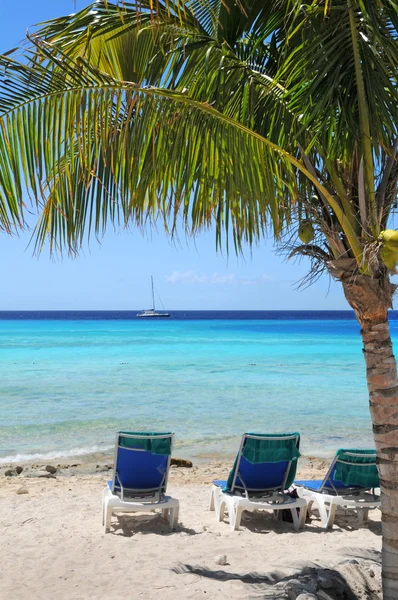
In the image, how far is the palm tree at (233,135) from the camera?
9.95 ft

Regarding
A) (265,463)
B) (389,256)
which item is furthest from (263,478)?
(389,256)

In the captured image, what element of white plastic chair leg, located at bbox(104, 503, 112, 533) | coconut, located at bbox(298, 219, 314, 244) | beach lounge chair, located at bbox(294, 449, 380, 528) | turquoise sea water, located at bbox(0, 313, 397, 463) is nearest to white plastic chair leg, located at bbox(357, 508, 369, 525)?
beach lounge chair, located at bbox(294, 449, 380, 528)

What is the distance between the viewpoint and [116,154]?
11.1ft

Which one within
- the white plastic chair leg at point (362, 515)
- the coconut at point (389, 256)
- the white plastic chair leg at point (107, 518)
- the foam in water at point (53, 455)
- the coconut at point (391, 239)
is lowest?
the foam in water at point (53, 455)

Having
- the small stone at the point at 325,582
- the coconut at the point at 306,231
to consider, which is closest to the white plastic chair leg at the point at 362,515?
the small stone at the point at 325,582

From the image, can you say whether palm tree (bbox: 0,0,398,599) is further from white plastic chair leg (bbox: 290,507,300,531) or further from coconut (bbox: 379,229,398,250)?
white plastic chair leg (bbox: 290,507,300,531)

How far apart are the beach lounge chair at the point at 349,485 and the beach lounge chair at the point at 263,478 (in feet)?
0.85

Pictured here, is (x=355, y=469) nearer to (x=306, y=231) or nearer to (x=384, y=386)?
(x=384, y=386)

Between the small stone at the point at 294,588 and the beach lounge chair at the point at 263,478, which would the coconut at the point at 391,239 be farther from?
the beach lounge chair at the point at 263,478

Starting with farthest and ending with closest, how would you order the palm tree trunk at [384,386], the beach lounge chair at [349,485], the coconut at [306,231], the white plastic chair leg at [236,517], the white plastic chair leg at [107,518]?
the beach lounge chair at [349,485]
the white plastic chair leg at [236,517]
the white plastic chair leg at [107,518]
the coconut at [306,231]
the palm tree trunk at [384,386]

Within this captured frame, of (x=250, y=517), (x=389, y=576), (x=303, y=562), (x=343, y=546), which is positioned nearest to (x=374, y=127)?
(x=389, y=576)

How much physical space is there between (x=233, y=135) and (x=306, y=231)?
717mm

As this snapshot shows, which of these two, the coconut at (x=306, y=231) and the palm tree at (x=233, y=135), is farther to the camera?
the coconut at (x=306, y=231)

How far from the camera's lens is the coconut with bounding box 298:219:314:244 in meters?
3.65
